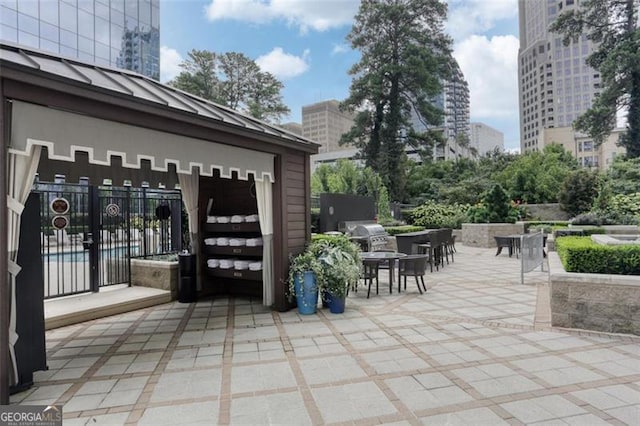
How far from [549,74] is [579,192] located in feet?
254

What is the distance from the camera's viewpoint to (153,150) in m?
3.41

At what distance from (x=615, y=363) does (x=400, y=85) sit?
22873 millimetres

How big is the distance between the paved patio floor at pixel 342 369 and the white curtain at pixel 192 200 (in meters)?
1.23

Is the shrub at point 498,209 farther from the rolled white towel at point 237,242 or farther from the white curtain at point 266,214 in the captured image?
the white curtain at point 266,214

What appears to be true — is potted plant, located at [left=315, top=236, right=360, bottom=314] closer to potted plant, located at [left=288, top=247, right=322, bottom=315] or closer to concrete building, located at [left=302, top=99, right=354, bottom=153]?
potted plant, located at [left=288, top=247, right=322, bottom=315]

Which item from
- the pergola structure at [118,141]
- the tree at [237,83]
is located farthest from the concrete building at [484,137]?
the pergola structure at [118,141]

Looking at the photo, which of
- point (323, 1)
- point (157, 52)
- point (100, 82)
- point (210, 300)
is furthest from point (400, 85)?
point (100, 82)

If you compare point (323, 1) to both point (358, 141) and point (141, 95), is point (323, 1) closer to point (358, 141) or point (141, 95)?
point (141, 95)

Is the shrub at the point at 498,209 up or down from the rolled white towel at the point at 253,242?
up

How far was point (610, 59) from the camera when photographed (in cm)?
1869

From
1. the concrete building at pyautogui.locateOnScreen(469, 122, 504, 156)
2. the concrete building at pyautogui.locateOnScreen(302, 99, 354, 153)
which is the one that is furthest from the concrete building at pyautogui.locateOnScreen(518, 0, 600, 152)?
the concrete building at pyautogui.locateOnScreen(302, 99, 354, 153)

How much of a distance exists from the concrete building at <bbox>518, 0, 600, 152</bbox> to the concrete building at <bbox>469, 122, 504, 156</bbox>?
7.76m

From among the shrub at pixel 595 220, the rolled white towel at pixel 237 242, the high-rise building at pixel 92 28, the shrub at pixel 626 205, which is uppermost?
the high-rise building at pixel 92 28

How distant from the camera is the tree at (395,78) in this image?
22719mm
